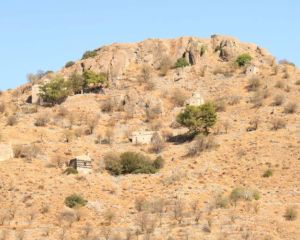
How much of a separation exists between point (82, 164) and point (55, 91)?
84.4 feet

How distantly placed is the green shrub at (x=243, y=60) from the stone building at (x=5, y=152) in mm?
39905

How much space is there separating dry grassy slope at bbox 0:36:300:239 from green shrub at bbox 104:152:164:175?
3.77 ft

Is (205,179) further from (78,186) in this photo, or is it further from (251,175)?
(78,186)

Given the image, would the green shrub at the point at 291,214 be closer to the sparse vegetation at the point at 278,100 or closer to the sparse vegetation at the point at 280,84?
the sparse vegetation at the point at 278,100

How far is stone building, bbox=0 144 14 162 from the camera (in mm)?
72000

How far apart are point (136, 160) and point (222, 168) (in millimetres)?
8658

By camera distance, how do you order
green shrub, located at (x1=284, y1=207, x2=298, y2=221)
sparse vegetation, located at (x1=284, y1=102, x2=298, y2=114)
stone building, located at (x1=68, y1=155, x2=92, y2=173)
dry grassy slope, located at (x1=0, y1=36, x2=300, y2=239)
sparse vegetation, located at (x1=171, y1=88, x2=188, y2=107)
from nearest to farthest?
green shrub, located at (x1=284, y1=207, x2=298, y2=221) → dry grassy slope, located at (x1=0, y1=36, x2=300, y2=239) → stone building, located at (x1=68, y1=155, x2=92, y2=173) → sparse vegetation, located at (x1=284, y1=102, x2=298, y2=114) → sparse vegetation, located at (x1=171, y1=88, x2=188, y2=107)

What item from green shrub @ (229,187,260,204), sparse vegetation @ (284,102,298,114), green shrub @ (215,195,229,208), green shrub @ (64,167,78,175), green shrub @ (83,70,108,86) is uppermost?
green shrub @ (83,70,108,86)

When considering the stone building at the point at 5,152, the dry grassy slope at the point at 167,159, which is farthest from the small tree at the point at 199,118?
the stone building at the point at 5,152

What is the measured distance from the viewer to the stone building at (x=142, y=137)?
266 ft

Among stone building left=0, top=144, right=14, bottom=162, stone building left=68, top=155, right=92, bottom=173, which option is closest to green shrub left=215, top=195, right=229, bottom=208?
stone building left=68, top=155, right=92, bottom=173

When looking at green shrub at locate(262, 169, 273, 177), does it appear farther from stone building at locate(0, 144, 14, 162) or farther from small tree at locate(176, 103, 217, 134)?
stone building at locate(0, 144, 14, 162)

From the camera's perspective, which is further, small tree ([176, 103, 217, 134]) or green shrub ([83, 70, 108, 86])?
green shrub ([83, 70, 108, 86])

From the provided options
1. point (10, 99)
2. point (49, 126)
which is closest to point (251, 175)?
point (49, 126)
